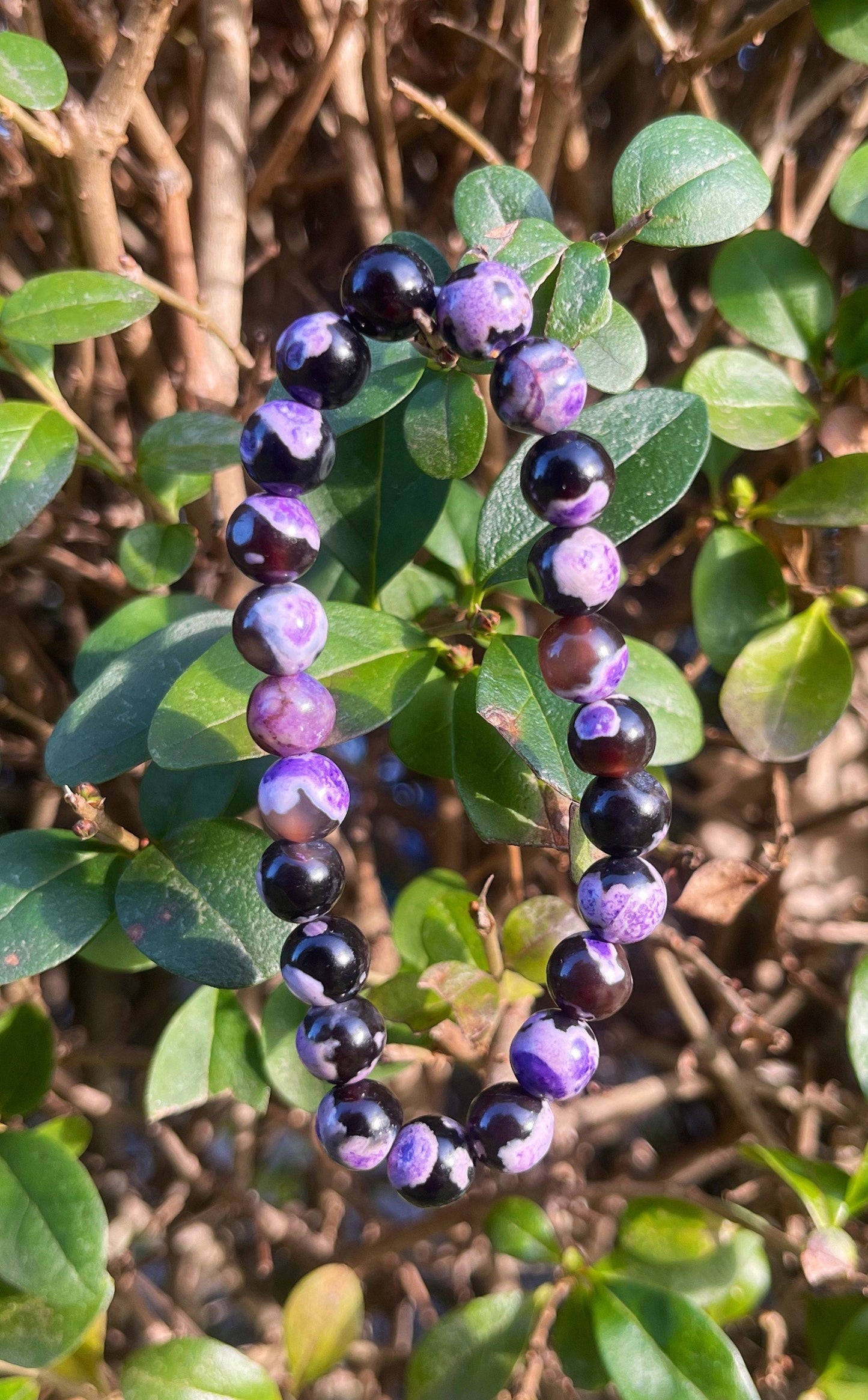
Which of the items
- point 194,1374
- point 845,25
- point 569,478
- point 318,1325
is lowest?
point 318,1325

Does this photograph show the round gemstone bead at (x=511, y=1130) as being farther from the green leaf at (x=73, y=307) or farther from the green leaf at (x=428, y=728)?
the green leaf at (x=73, y=307)

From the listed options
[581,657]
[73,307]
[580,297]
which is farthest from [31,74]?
[581,657]

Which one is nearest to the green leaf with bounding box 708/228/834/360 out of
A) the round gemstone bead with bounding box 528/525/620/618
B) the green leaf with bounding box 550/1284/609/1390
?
the round gemstone bead with bounding box 528/525/620/618

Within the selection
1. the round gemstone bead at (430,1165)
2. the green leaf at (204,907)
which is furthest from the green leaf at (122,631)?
the round gemstone bead at (430,1165)

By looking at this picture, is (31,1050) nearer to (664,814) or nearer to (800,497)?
(664,814)

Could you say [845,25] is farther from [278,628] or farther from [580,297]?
[278,628]

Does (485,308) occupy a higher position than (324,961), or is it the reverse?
(485,308)

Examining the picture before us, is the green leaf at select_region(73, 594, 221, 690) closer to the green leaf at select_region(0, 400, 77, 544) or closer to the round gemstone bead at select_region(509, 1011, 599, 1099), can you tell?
the green leaf at select_region(0, 400, 77, 544)
